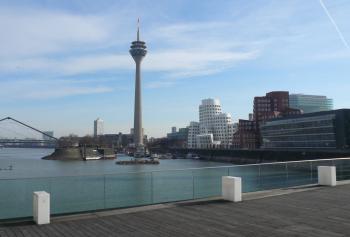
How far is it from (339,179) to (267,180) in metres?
4.76

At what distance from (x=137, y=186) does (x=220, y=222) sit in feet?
Result: 14.3

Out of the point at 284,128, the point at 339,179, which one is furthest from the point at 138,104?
the point at 339,179

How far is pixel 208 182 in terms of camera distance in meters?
15.0

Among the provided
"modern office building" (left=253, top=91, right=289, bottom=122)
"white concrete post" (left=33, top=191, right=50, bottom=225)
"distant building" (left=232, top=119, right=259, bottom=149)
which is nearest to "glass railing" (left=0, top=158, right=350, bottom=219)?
"white concrete post" (left=33, top=191, right=50, bottom=225)

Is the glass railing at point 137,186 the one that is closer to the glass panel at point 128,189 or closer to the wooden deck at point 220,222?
the glass panel at point 128,189

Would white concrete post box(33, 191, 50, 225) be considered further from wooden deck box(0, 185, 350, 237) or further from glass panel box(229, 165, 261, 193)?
glass panel box(229, 165, 261, 193)

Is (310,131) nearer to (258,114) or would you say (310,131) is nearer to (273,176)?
(258,114)

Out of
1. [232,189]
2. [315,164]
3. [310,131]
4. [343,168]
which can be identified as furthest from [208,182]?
[310,131]

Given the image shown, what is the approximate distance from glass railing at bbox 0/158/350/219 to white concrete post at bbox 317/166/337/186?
64 centimetres

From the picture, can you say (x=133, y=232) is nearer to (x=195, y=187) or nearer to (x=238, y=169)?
(x=195, y=187)

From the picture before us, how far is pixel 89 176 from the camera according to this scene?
12289 millimetres

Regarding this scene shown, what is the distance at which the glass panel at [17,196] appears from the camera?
1117 centimetres

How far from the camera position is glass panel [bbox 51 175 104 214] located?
11977 millimetres

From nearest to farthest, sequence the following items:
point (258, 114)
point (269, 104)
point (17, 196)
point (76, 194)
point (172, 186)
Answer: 1. point (17, 196)
2. point (76, 194)
3. point (172, 186)
4. point (258, 114)
5. point (269, 104)
